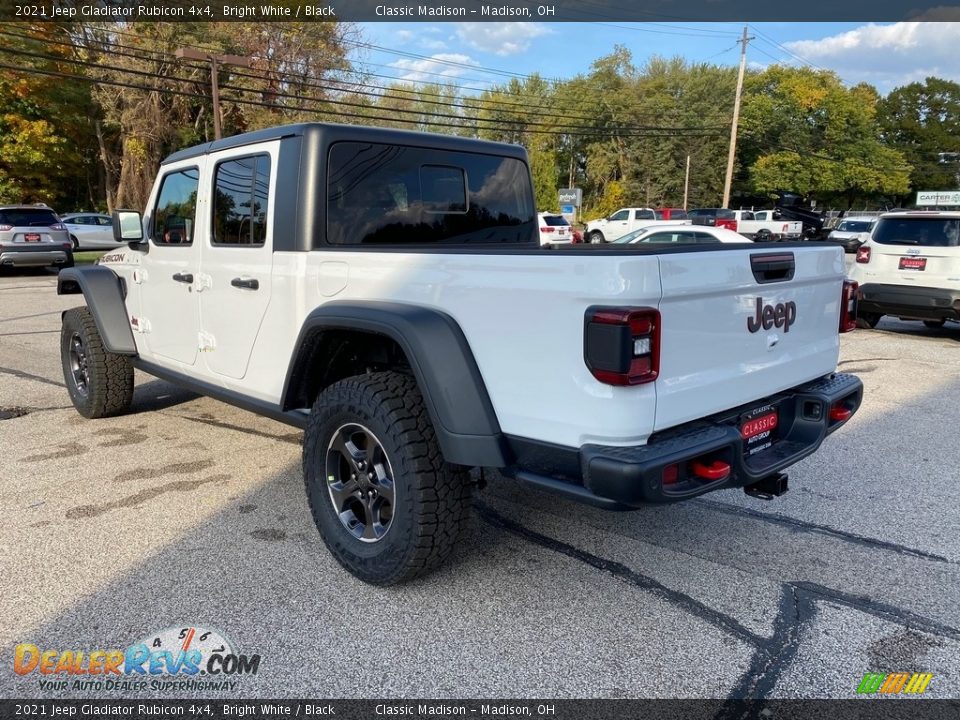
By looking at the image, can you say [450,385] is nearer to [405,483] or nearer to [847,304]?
[405,483]

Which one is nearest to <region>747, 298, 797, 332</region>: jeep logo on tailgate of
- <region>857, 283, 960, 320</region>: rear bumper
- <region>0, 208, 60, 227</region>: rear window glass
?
<region>857, 283, 960, 320</region>: rear bumper

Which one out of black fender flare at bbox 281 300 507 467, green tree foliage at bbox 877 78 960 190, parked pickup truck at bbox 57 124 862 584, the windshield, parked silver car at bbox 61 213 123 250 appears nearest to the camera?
parked pickup truck at bbox 57 124 862 584

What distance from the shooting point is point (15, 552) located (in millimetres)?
3373

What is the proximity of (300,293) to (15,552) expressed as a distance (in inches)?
72.8

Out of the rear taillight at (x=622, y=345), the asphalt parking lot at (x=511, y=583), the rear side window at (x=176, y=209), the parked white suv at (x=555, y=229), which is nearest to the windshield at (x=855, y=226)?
the parked white suv at (x=555, y=229)

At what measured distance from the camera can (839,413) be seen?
3391 mm

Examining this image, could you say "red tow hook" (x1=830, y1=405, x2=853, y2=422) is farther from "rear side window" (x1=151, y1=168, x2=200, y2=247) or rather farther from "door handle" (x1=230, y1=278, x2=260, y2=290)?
"rear side window" (x1=151, y1=168, x2=200, y2=247)

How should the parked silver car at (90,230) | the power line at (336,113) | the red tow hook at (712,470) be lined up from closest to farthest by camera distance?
1. the red tow hook at (712,470)
2. the power line at (336,113)
3. the parked silver car at (90,230)

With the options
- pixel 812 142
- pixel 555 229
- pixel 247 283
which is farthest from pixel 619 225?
pixel 812 142

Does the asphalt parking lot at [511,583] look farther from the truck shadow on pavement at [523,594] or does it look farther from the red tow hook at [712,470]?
the red tow hook at [712,470]

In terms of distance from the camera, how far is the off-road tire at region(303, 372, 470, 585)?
2.84 meters

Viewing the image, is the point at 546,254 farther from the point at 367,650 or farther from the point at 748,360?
the point at 367,650

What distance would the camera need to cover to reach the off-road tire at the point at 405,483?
9.30 feet

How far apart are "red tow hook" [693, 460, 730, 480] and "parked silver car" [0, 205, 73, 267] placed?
743 inches
